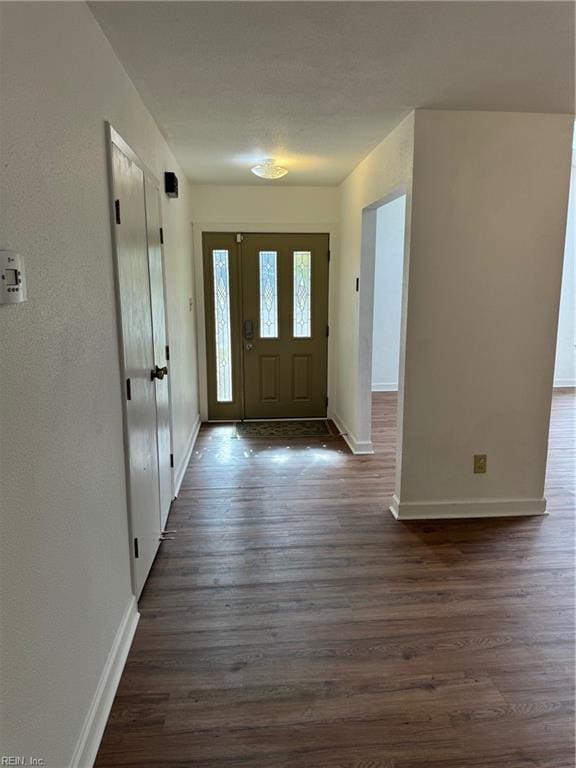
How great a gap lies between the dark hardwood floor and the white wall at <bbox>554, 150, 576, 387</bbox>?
4004 mm

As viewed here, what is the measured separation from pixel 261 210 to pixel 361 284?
1.52 metres

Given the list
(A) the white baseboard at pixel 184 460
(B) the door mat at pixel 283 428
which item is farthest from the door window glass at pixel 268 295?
(A) the white baseboard at pixel 184 460

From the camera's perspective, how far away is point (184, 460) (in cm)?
392

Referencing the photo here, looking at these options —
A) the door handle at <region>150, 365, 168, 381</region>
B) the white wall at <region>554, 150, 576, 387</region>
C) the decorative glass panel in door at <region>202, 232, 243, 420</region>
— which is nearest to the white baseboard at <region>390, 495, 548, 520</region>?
the door handle at <region>150, 365, 168, 381</region>

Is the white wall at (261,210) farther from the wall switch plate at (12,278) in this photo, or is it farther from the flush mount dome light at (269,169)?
the wall switch plate at (12,278)

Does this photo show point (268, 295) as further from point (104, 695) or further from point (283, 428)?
point (104, 695)

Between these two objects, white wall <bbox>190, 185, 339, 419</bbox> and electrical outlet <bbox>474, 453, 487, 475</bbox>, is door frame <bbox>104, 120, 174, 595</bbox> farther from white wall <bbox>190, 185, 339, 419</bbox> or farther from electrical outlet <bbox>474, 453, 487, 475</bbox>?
white wall <bbox>190, 185, 339, 419</bbox>

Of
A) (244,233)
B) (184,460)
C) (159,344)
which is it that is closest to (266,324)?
(244,233)

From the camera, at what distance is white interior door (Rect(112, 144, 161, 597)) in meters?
2.01

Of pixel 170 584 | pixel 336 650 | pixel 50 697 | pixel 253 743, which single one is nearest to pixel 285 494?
pixel 170 584

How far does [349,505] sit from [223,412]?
2.37 meters

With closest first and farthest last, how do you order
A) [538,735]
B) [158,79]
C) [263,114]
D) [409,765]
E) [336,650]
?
[409,765] < [538,735] < [336,650] < [158,79] < [263,114]

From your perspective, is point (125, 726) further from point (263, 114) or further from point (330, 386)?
point (330, 386)

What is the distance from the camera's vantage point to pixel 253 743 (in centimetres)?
158
